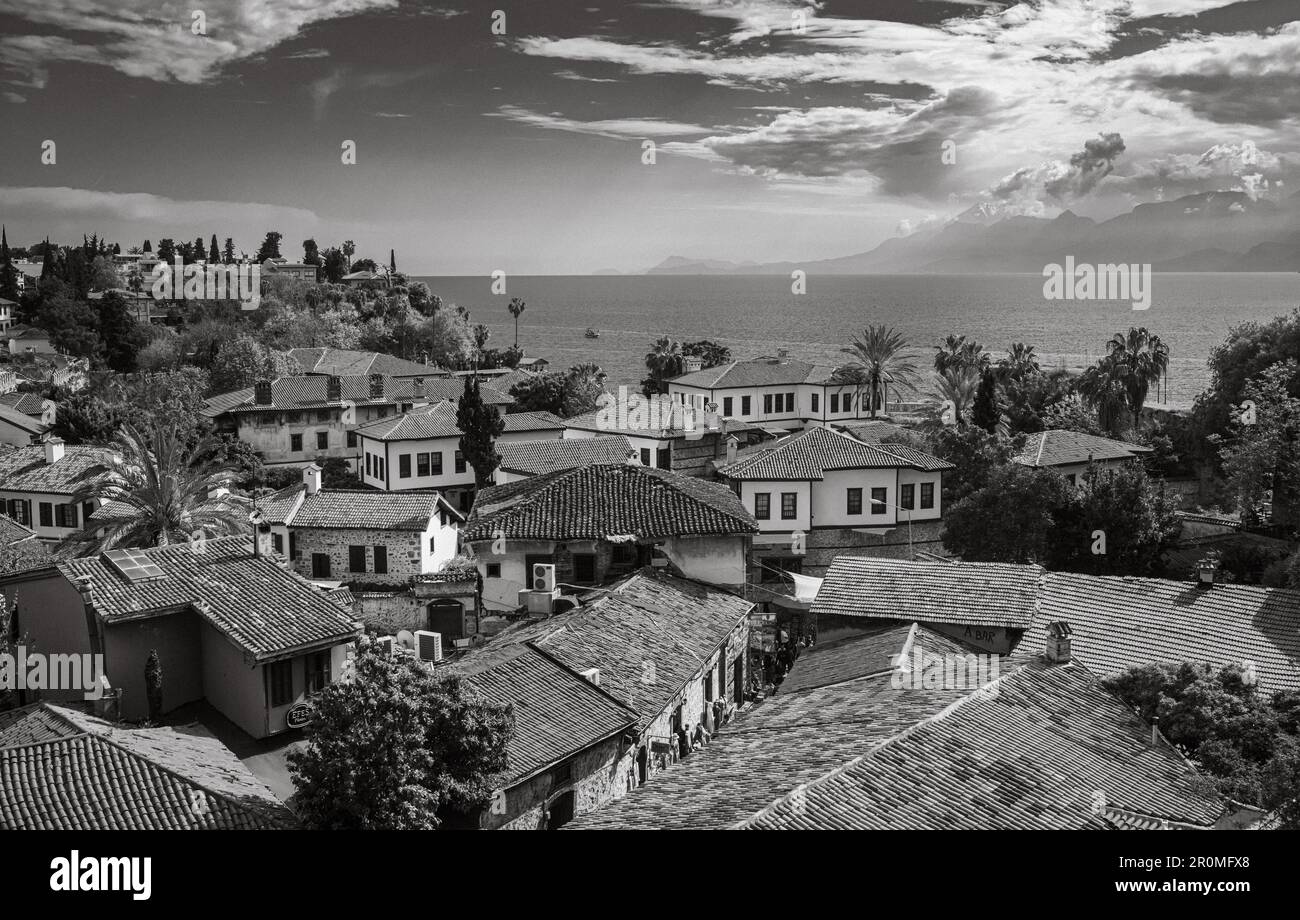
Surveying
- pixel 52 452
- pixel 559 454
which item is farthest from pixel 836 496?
pixel 52 452

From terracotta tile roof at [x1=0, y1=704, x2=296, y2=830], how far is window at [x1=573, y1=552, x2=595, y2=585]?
9390 mm

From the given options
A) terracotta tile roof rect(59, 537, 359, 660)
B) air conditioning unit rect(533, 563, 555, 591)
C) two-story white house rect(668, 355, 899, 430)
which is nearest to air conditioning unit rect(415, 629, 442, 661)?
terracotta tile roof rect(59, 537, 359, 660)

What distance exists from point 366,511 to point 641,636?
13975 mm

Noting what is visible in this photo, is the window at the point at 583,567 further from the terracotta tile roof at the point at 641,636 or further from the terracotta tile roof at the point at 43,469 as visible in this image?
the terracotta tile roof at the point at 43,469

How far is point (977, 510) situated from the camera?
27.9m

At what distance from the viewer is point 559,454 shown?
124ft

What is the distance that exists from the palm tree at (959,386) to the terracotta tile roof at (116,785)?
37.5 meters

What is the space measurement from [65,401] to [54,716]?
1476 inches

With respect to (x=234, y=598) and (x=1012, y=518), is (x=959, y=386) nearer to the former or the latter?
(x=1012, y=518)

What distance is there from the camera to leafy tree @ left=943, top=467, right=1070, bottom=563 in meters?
27.1

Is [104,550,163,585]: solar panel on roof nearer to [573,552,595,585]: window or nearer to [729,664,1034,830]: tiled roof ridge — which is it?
[573,552,595,585]: window

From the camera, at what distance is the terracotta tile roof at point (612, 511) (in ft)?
→ 68.6
